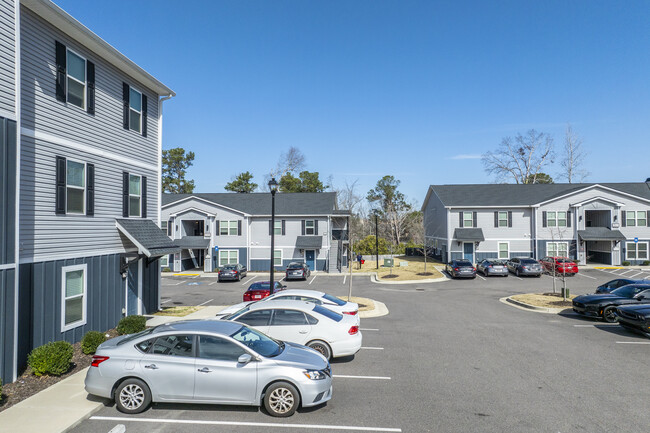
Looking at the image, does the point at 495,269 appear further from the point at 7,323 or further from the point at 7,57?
the point at 7,57

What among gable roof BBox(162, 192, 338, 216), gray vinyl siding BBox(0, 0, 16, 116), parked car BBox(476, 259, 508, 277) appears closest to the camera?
gray vinyl siding BBox(0, 0, 16, 116)

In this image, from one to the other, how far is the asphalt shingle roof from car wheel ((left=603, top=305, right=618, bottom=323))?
25884 millimetres

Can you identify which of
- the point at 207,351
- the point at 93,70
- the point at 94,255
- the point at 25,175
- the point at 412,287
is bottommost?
the point at 412,287

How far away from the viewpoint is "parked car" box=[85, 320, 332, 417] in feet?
24.3

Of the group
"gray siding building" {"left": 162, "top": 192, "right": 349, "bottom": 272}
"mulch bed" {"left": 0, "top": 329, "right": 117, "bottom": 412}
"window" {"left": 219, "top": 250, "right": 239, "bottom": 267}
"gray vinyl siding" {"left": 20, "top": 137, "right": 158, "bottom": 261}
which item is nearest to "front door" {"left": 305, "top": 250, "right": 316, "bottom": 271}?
"gray siding building" {"left": 162, "top": 192, "right": 349, "bottom": 272}

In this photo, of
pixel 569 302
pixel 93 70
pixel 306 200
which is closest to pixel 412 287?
pixel 569 302

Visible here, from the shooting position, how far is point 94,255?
13.4 m

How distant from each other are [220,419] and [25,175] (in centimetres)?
801

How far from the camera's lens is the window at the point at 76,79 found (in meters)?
12.3

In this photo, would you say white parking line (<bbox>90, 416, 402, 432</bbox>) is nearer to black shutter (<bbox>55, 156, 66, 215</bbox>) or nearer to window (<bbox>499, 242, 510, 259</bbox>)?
black shutter (<bbox>55, 156, 66, 215</bbox>)

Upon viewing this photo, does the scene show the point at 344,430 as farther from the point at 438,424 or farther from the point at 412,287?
the point at 412,287

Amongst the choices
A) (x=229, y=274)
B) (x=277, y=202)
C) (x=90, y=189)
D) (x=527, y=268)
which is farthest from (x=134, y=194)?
(x=527, y=268)

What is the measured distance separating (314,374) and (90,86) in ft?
38.1

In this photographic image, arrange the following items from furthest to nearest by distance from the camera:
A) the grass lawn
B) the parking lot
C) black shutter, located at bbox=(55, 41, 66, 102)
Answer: the grass lawn, black shutter, located at bbox=(55, 41, 66, 102), the parking lot
